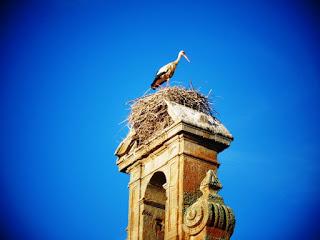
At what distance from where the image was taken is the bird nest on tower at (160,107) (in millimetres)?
12320

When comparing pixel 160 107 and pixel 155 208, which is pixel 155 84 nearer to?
pixel 160 107

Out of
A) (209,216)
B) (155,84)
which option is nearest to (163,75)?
(155,84)

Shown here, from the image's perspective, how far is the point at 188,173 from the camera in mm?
11227

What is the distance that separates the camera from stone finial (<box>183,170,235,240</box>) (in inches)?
405

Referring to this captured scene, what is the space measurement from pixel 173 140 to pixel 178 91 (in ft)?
4.27

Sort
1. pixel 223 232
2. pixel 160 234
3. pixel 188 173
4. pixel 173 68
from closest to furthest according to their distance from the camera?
pixel 223 232
pixel 188 173
pixel 160 234
pixel 173 68

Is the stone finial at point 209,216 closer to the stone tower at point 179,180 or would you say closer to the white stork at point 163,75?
the stone tower at point 179,180

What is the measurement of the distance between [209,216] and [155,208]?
201cm

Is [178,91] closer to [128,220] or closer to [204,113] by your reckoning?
[204,113]

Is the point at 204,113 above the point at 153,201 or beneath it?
above

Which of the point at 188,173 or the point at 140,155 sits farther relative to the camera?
the point at 140,155

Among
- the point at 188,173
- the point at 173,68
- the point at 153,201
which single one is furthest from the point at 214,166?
the point at 173,68

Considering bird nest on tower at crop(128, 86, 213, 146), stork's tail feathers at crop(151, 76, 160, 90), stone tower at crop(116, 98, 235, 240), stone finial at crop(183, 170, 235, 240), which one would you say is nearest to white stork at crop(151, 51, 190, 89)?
stork's tail feathers at crop(151, 76, 160, 90)

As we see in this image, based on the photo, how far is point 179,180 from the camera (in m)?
11.1
